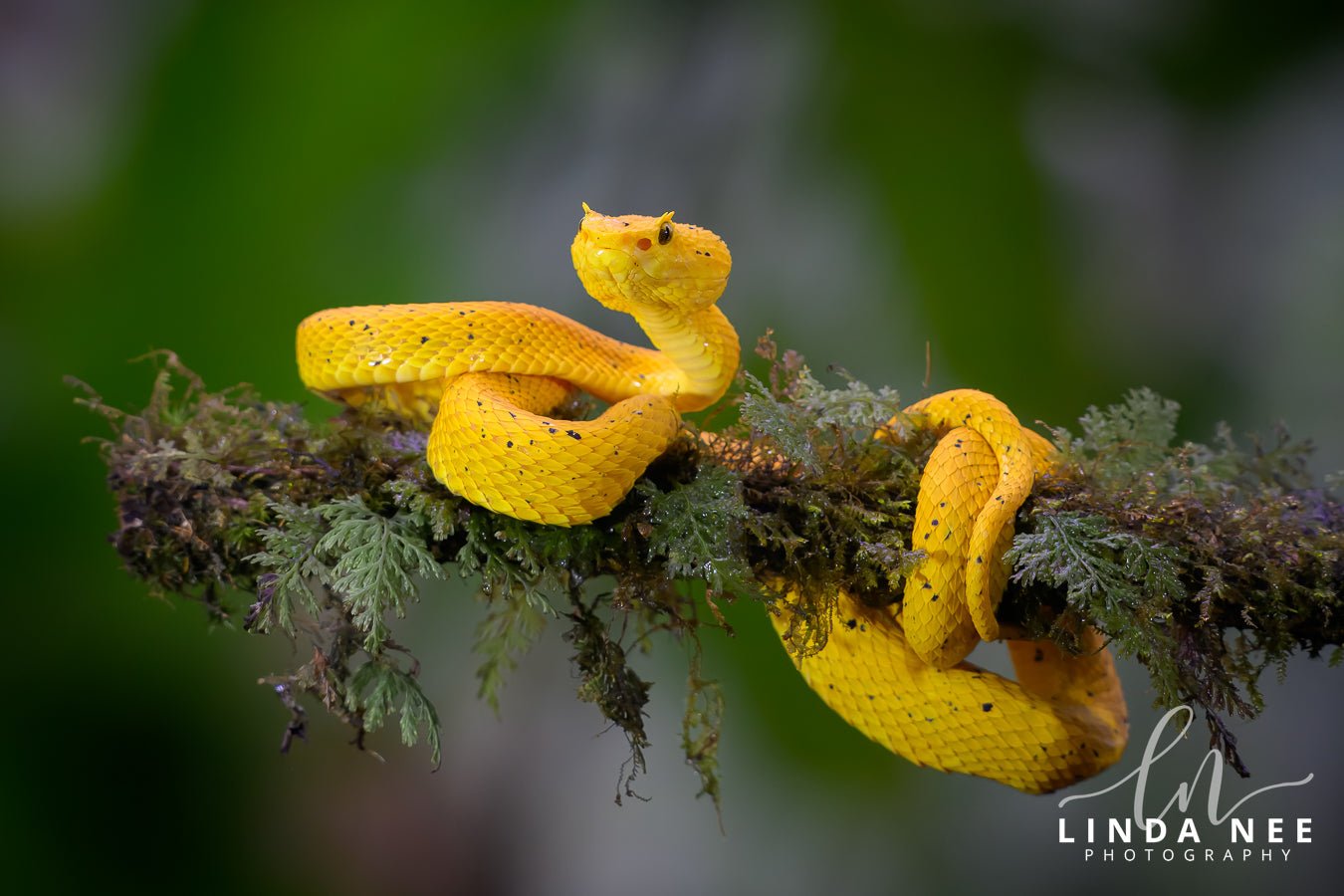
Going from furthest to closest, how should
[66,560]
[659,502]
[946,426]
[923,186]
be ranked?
[923,186], [66,560], [946,426], [659,502]

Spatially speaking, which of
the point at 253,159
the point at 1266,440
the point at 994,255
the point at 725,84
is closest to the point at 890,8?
the point at 725,84

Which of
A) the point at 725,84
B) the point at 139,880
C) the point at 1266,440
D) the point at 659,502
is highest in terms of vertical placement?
the point at 725,84

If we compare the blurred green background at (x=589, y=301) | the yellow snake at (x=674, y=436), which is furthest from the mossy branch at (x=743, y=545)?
the blurred green background at (x=589, y=301)

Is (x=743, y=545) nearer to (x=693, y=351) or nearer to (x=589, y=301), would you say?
(x=693, y=351)

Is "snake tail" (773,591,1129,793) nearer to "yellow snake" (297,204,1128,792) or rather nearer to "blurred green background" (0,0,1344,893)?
"yellow snake" (297,204,1128,792)

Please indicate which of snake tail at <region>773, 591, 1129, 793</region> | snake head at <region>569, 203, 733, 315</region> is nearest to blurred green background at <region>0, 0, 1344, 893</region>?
snake tail at <region>773, 591, 1129, 793</region>

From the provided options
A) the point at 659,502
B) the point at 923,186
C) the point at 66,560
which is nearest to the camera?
the point at 659,502

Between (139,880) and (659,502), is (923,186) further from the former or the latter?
(139,880)

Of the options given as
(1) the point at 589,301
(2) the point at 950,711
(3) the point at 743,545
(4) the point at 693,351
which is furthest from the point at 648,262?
(1) the point at 589,301
